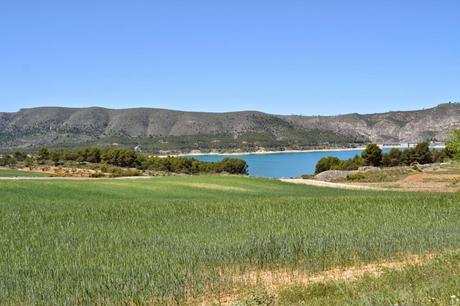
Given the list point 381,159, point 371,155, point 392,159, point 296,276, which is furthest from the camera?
point 392,159

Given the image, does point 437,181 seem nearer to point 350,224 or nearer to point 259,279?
point 350,224

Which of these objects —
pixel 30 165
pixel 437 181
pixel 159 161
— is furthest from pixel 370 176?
pixel 30 165

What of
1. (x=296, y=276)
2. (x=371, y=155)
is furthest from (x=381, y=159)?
(x=296, y=276)

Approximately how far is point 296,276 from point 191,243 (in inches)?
189

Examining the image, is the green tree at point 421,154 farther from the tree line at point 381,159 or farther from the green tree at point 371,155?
the green tree at point 371,155

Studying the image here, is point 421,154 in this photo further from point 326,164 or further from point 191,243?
point 191,243

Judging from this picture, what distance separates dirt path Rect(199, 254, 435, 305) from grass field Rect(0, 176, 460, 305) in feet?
0.89

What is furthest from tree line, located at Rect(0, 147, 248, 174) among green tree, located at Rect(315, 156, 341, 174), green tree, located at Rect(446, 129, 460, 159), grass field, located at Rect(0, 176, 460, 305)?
grass field, located at Rect(0, 176, 460, 305)

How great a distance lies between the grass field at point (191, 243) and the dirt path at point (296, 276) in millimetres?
273

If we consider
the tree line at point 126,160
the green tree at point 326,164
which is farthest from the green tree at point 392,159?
the tree line at point 126,160

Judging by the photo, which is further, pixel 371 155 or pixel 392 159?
pixel 392 159

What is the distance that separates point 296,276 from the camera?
42.4ft

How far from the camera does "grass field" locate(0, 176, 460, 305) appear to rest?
37.8 feet

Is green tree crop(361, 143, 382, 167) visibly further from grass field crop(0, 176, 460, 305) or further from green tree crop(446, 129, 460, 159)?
grass field crop(0, 176, 460, 305)
